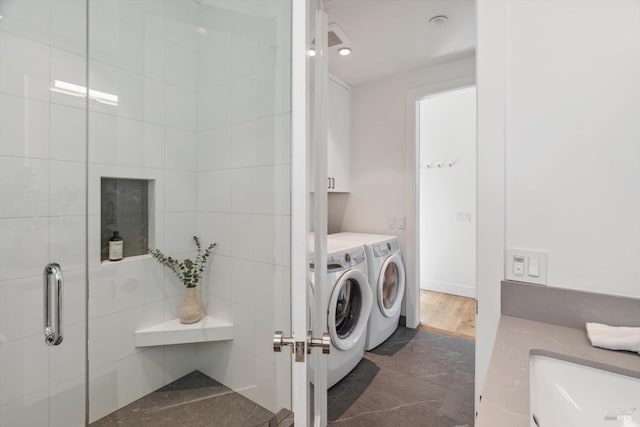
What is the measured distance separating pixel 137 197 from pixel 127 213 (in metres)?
0.08

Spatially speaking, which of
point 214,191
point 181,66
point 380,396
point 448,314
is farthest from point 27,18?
point 448,314

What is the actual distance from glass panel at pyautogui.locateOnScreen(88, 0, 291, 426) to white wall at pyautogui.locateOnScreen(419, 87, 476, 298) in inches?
113

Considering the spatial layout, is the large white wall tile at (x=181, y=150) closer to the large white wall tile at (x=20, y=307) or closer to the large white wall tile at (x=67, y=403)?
the large white wall tile at (x=20, y=307)

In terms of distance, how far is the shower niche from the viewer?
3.92 ft

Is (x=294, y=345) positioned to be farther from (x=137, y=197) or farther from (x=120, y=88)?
(x=120, y=88)

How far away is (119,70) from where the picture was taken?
4.15 feet

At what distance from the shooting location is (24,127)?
3.36ft

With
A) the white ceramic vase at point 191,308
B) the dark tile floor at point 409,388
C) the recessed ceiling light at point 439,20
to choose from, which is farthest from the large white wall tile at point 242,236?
the recessed ceiling light at point 439,20

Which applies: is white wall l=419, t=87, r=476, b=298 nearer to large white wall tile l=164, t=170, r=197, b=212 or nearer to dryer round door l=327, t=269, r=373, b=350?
dryer round door l=327, t=269, r=373, b=350

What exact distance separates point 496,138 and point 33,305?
1.81 metres

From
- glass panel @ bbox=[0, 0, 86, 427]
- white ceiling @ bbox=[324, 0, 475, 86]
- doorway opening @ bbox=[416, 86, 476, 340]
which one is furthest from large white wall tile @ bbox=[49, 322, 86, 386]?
doorway opening @ bbox=[416, 86, 476, 340]

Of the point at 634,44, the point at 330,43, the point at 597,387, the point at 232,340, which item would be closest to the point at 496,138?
the point at 634,44

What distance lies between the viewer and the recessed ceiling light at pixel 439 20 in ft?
6.49

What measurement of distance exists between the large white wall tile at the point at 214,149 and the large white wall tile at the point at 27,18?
62 centimetres
